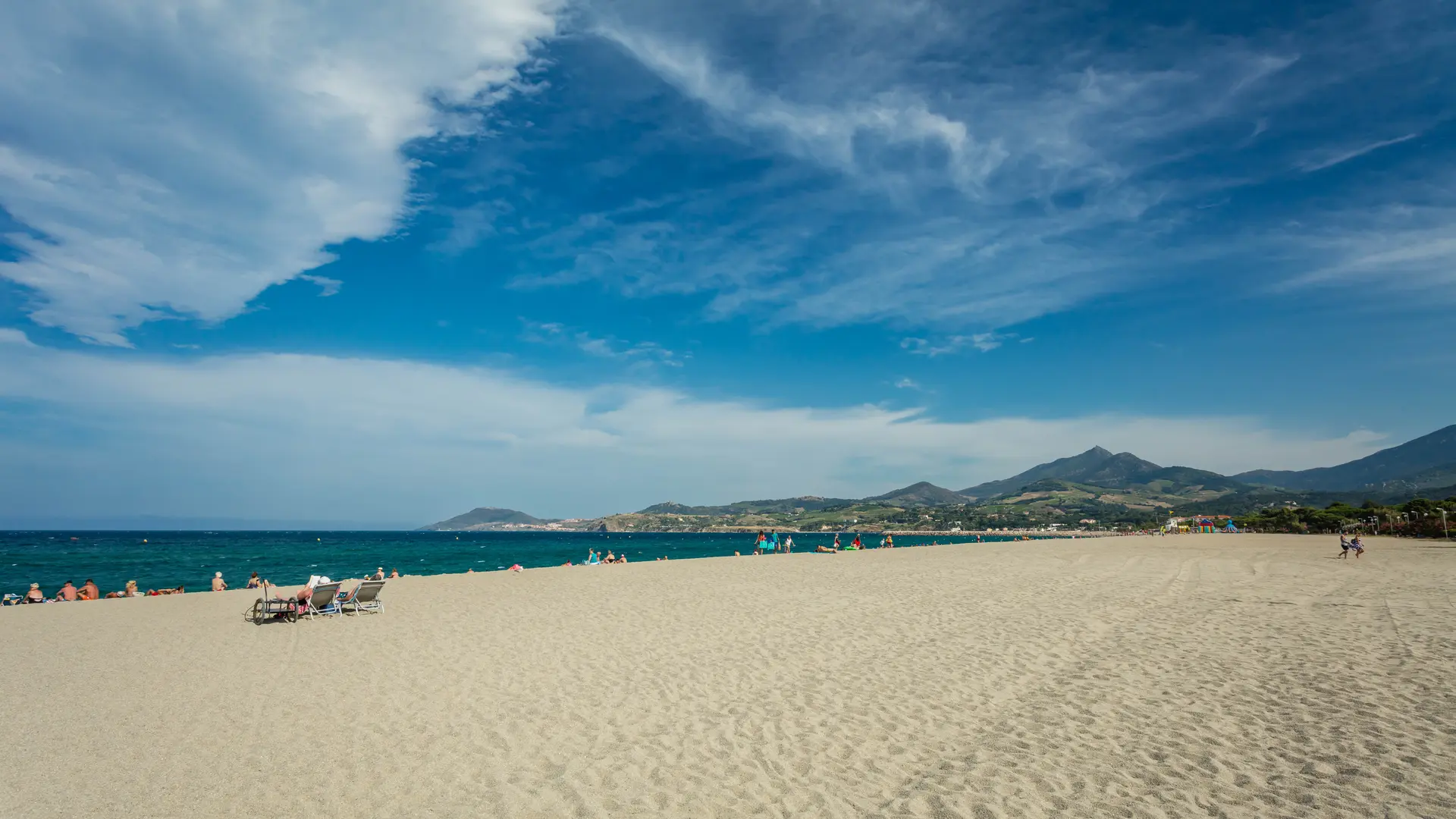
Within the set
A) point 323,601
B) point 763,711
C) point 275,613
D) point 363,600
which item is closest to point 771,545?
point 363,600

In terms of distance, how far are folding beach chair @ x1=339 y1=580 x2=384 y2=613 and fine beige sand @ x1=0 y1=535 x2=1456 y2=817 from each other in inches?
50.0

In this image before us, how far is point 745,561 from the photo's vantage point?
2967 cm

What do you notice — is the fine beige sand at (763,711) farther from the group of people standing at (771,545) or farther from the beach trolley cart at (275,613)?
the group of people standing at (771,545)

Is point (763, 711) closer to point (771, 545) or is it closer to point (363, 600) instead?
point (363, 600)

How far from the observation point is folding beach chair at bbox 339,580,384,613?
51.1 feet

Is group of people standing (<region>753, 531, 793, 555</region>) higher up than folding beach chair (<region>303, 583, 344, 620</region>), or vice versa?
folding beach chair (<region>303, 583, 344, 620</region>)

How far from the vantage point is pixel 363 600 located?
15.8 m

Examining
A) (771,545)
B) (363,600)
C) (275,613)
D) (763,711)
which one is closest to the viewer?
(763,711)

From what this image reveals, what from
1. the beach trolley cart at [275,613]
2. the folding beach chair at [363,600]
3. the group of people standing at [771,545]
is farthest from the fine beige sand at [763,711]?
the group of people standing at [771,545]

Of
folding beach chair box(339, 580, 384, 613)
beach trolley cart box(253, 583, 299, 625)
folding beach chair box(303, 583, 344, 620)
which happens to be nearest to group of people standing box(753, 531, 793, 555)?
folding beach chair box(339, 580, 384, 613)

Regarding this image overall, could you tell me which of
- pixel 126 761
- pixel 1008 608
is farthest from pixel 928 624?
pixel 126 761

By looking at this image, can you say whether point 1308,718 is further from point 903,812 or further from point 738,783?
point 738,783

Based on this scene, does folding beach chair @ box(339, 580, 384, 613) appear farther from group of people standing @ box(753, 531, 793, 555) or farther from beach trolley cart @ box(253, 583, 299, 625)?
group of people standing @ box(753, 531, 793, 555)

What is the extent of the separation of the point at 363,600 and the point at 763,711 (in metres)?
12.4
